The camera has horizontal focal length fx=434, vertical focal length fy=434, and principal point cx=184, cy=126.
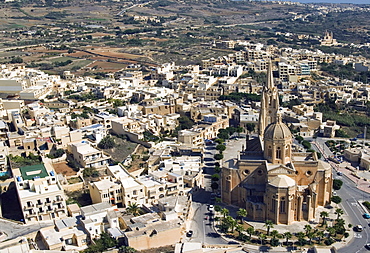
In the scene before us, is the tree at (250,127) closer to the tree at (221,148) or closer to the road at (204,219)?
the tree at (221,148)

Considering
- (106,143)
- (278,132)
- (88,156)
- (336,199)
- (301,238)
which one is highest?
(278,132)

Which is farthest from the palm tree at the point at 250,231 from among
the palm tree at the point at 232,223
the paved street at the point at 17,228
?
the paved street at the point at 17,228

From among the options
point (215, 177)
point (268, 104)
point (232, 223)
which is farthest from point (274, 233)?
point (268, 104)

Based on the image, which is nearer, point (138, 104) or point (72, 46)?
point (138, 104)

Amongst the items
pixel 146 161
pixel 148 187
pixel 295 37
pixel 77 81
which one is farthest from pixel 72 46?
pixel 148 187

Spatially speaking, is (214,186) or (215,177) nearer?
(214,186)

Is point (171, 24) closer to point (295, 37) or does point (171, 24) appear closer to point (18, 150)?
point (295, 37)

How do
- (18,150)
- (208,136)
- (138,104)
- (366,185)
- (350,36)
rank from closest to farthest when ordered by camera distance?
(366,185) → (18,150) → (208,136) → (138,104) → (350,36)

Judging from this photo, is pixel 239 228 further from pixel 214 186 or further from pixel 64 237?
pixel 64 237
